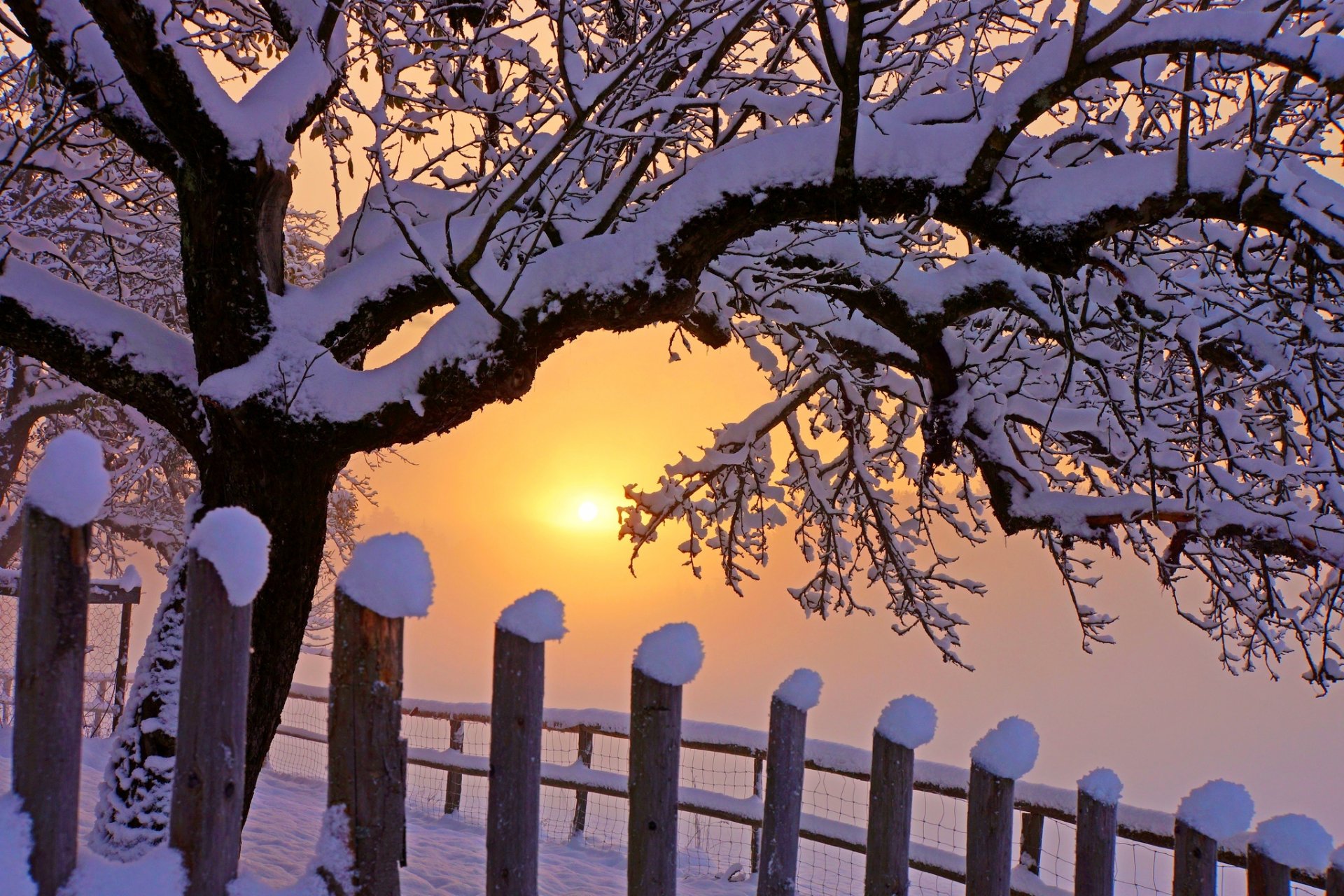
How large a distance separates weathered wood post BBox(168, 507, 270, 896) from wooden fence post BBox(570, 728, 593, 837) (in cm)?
656

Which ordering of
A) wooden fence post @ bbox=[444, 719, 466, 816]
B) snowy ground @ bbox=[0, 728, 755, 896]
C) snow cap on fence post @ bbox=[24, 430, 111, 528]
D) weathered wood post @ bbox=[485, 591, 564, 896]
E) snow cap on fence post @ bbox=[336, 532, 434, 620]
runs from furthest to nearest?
wooden fence post @ bbox=[444, 719, 466, 816], snowy ground @ bbox=[0, 728, 755, 896], weathered wood post @ bbox=[485, 591, 564, 896], snow cap on fence post @ bbox=[336, 532, 434, 620], snow cap on fence post @ bbox=[24, 430, 111, 528]

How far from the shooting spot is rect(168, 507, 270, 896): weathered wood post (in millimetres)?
2016

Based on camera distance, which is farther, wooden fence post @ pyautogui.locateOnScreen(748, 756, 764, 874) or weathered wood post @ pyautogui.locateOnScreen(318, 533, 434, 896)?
wooden fence post @ pyautogui.locateOnScreen(748, 756, 764, 874)

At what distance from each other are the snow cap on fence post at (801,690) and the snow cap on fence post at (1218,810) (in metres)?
1.16

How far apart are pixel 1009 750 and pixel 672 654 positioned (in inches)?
43.7

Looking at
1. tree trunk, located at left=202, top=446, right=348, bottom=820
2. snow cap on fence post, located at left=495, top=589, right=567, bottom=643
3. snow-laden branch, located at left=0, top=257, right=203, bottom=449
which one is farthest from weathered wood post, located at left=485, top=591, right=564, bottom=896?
snow-laden branch, located at left=0, top=257, right=203, bottom=449

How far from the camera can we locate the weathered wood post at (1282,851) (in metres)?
2.49

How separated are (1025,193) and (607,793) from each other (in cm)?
649

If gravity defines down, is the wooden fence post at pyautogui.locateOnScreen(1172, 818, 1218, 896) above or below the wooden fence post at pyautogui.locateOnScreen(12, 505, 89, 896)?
Result: below

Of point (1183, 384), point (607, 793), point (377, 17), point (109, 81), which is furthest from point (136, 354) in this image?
point (1183, 384)

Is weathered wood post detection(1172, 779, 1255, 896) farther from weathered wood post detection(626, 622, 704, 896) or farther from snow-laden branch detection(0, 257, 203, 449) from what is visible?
snow-laden branch detection(0, 257, 203, 449)

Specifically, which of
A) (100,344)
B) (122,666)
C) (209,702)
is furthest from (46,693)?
(122,666)

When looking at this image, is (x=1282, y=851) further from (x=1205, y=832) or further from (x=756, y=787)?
(x=756, y=787)

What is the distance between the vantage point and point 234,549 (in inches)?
80.0
